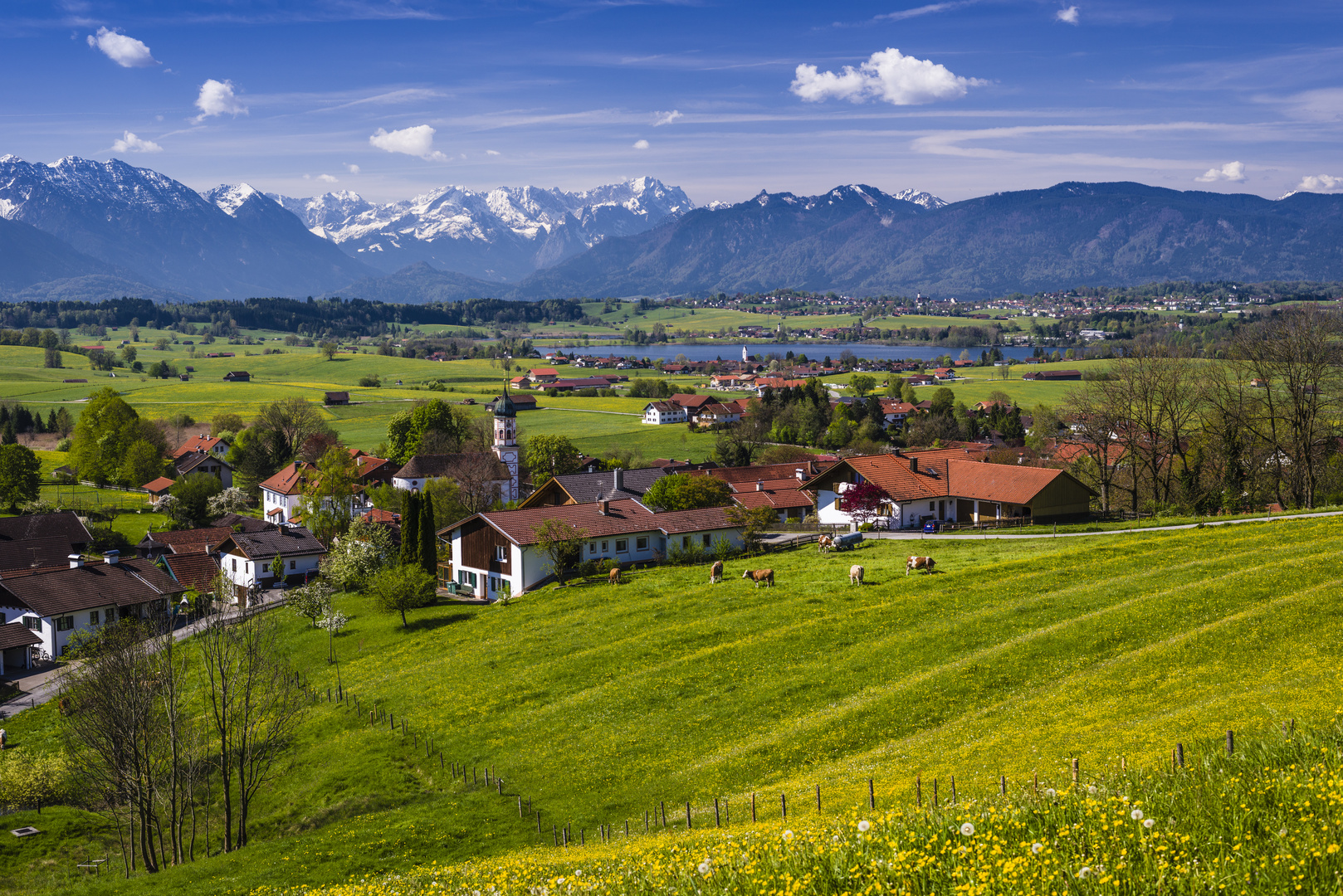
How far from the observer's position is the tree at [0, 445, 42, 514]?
8994cm

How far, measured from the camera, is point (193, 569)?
7038 cm

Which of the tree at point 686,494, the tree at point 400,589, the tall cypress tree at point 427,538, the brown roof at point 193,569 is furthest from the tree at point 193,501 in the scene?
the tree at point 686,494

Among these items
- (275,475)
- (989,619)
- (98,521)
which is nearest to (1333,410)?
(989,619)

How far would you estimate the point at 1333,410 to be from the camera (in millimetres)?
55219

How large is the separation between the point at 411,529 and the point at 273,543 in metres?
18.5

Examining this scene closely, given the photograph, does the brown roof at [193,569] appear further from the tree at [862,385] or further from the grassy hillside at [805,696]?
the tree at [862,385]

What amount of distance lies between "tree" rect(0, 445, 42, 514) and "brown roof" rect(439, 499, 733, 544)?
55.3m

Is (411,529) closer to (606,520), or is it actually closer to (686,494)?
(606,520)

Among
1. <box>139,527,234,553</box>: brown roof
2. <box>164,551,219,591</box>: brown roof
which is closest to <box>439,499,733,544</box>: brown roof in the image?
<box>164,551,219,591</box>: brown roof

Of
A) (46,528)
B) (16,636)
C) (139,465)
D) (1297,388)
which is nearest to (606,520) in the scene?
(16,636)

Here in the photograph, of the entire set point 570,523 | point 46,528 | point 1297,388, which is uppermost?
point 1297,388

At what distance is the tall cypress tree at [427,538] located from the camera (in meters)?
62.0

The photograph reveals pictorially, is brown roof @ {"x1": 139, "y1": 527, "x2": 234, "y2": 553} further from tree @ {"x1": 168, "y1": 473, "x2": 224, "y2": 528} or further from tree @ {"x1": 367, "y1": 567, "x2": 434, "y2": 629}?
tree @ {"x1": 367, "y1": 567, "x2": 434, "y2": 629}

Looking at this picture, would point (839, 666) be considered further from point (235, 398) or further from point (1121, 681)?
point (235, 398)
